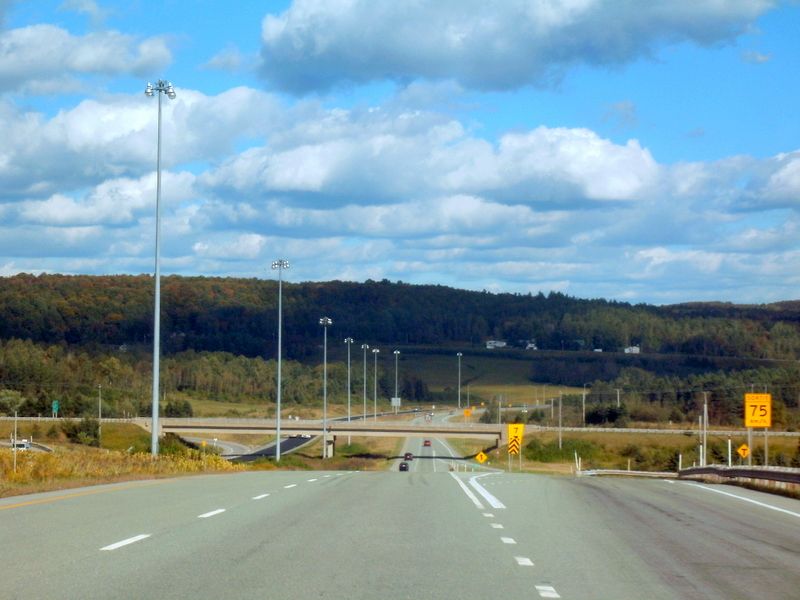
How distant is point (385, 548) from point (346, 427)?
9189cm

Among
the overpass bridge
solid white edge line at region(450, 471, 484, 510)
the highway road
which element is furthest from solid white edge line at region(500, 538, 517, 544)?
the overpass bridge

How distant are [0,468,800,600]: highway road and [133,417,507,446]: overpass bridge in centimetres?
8048

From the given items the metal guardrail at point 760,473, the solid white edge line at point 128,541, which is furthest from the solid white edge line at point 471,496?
the metal guardrail at point 760,473

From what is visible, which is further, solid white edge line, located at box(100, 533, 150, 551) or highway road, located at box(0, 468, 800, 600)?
solid white edge line, located at box(100, 533, 150, 551)

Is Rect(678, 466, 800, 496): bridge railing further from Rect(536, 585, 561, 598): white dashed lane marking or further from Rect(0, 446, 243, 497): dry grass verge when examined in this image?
Rect(536, 585, 561, 598): white dashed lane marking

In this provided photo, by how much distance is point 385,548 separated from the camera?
520 inches

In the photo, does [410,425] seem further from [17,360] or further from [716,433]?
[17,360]

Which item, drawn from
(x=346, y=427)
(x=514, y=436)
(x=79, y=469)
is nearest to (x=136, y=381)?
(x=346, y=427)

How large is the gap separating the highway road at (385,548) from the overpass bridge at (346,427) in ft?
264

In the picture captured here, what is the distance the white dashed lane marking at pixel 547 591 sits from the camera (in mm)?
9887

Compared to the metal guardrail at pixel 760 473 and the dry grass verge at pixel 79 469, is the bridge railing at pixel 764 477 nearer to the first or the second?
the metal guardrail at pixel 760 473

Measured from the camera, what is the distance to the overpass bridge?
103188mm

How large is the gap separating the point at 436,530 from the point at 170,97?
26.7 metres

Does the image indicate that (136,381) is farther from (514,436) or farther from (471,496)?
(471,496)
